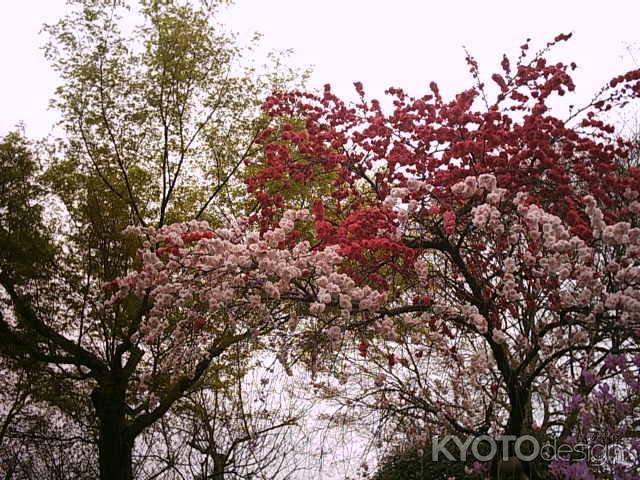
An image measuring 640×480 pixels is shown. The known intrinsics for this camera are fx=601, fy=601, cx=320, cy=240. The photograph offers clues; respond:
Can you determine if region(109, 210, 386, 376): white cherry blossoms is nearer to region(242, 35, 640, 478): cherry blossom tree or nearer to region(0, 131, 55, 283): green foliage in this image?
region(242, 35, 640, 478): cherry blossom tree

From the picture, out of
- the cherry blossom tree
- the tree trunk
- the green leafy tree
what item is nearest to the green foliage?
the green leafy tree

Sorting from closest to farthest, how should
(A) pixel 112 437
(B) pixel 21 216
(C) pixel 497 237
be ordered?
(C) pixel 497 237, (A) pixel 112 437, (B) pixel 21 216

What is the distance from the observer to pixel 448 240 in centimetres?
421

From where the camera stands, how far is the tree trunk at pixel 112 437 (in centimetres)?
648

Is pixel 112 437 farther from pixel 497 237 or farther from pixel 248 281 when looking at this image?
pixel 497 237

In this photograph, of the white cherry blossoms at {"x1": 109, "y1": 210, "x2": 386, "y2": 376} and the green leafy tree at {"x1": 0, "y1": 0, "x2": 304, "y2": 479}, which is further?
the green leafy tree at {"x1": 0, "y1": 0, "x2": 304, "y2": 479}

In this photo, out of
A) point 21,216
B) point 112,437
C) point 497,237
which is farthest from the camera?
point 21,216

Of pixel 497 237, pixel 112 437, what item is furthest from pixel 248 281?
pixel 112 437

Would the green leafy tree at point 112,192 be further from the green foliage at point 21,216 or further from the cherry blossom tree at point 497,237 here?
the cherry blossom tree at point 497,237

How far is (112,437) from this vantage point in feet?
21.4

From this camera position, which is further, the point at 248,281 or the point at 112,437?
the point at 112,437

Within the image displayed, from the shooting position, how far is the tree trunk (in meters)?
6.48

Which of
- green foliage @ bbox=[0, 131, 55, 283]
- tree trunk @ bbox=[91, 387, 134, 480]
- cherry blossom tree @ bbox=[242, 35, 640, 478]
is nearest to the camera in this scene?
cherry blossom tree @ bbox=[242, 35, 640, 478]

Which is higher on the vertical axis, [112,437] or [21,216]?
[21,216]
